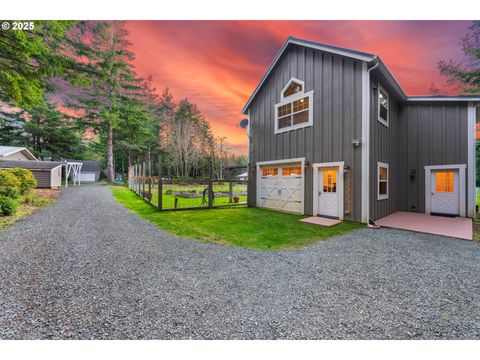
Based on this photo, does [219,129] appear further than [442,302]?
Yes

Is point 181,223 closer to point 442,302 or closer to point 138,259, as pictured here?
point 138,259

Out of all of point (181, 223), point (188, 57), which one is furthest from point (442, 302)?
point (188, 57)

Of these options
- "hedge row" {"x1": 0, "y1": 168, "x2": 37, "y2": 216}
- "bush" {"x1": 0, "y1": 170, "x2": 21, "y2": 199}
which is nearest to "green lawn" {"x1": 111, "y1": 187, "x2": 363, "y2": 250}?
"hedge row" {"x1": 0, "y1": 168, "x2": 37, "y2": 216}

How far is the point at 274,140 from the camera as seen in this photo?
9.13m

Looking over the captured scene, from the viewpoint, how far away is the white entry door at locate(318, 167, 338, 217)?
7023 millimetres

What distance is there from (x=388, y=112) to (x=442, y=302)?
801 cm

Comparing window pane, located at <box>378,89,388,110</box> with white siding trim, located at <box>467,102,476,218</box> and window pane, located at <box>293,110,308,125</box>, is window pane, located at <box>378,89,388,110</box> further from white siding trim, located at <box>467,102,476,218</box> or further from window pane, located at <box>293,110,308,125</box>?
white siding trim, located at <box>467,102,476,218</box>

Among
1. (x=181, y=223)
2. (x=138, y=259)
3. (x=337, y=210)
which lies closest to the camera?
(x=138, y=259)

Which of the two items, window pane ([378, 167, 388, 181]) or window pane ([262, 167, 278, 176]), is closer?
window pane ([378, 167, 388, 181])

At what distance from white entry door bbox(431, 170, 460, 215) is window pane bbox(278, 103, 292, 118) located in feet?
21.8

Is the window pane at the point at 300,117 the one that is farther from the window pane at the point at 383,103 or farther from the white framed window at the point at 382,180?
the white framed window at the point at 382,180

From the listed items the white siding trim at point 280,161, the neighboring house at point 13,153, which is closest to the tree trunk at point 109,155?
the neighboring house at point 13,153

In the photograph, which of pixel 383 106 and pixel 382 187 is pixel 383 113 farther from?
pixel 382 187
